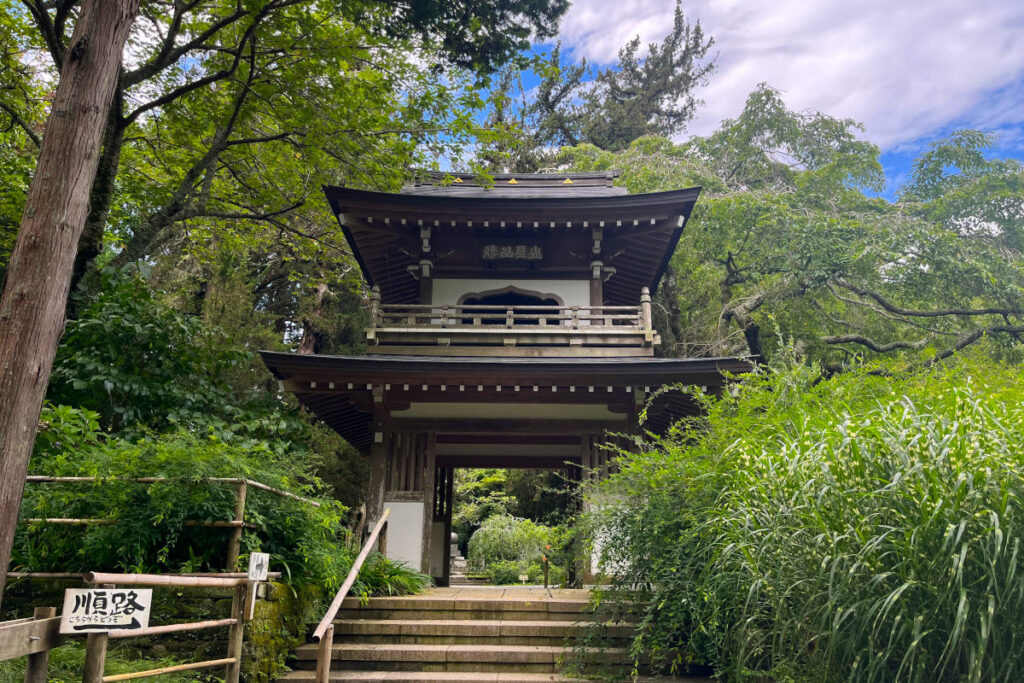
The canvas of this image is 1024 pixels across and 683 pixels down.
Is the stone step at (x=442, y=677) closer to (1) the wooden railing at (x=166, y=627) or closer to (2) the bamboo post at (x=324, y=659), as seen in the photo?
(2) the bamboo post at (x=324, y=659)

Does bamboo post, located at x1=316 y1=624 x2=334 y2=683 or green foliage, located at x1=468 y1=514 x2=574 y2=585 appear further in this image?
green foliage, located at x1=468 y1=514 x2=574 y2=585

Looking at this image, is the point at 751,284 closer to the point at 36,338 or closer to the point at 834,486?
the point at 834,486

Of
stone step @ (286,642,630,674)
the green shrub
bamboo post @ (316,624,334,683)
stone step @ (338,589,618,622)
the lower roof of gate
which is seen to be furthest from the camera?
the green shrub

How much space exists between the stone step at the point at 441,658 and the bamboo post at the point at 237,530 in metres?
1.28

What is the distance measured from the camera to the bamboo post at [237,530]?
17.7 ft

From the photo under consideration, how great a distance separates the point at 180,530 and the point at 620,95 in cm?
2728

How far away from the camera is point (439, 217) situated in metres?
10.8

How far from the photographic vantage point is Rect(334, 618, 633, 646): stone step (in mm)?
6488

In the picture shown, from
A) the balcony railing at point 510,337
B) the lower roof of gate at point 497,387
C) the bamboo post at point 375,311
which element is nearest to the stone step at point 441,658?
the lower roof of gate at point 497,387

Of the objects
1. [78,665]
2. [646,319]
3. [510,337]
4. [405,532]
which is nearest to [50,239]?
[78,665]

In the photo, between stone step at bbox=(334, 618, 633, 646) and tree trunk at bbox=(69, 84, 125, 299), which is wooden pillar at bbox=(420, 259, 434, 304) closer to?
tree trunk at bbox=(69, 84, 125, 299)

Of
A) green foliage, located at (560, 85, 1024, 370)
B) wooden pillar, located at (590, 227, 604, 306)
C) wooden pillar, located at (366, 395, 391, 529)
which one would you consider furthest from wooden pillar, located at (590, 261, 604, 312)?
green foliage, located at (560, 85, 1024, 370)

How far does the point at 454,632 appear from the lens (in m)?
6.52

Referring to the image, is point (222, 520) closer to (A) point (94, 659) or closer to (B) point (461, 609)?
(A) point (94, 659)
